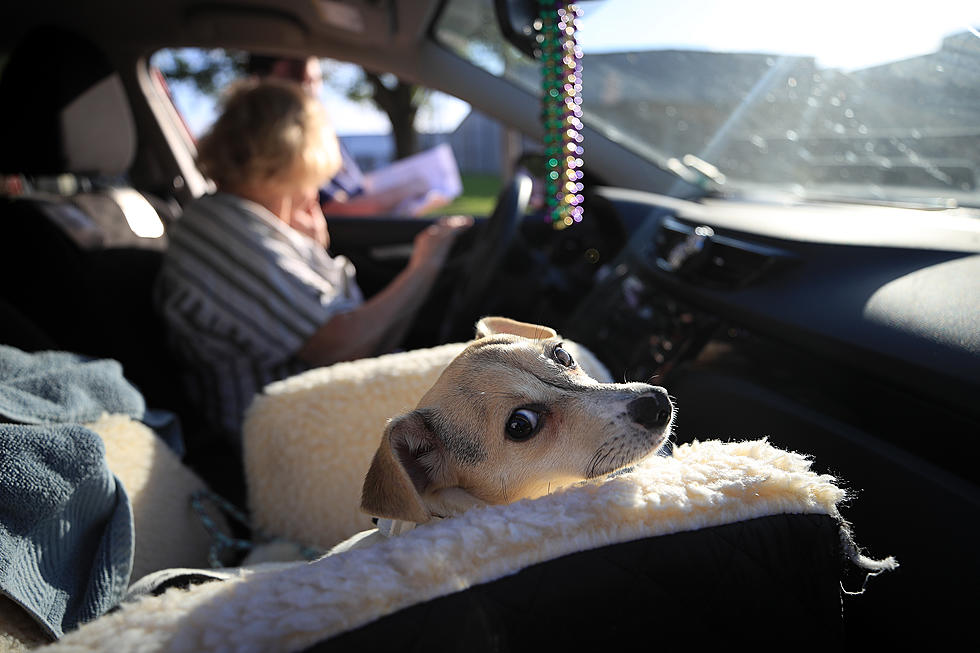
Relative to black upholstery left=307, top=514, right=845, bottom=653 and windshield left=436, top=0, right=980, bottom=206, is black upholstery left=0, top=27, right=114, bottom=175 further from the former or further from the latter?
black upholstery left=307, top=514, right=845, bottom=653

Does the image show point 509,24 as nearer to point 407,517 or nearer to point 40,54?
point 407,517

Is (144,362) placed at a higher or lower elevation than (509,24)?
lower

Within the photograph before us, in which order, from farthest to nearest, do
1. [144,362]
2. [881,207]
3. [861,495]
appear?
[144,362] < [881,207] < [861,495]

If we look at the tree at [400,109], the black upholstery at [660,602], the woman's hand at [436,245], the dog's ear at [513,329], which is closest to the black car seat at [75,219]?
the woman's hand at [436,245]

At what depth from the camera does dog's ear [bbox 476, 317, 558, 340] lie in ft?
5.39

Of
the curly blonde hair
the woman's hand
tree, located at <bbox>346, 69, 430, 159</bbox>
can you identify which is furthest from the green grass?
the curly blonde hair

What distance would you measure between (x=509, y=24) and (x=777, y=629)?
70.9 inches

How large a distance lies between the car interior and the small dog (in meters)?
0.45

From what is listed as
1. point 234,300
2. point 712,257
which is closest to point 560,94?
point 712,257

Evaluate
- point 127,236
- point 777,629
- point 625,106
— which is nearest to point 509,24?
point 625,106

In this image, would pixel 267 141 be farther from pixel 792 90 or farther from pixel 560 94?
pixel 792 90

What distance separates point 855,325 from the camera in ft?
4.68

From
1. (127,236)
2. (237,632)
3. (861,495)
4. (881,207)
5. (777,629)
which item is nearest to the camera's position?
(237,632)

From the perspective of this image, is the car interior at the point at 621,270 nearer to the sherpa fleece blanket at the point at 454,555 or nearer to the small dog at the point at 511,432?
the sherpa fleece blanket at the point at 454,555
